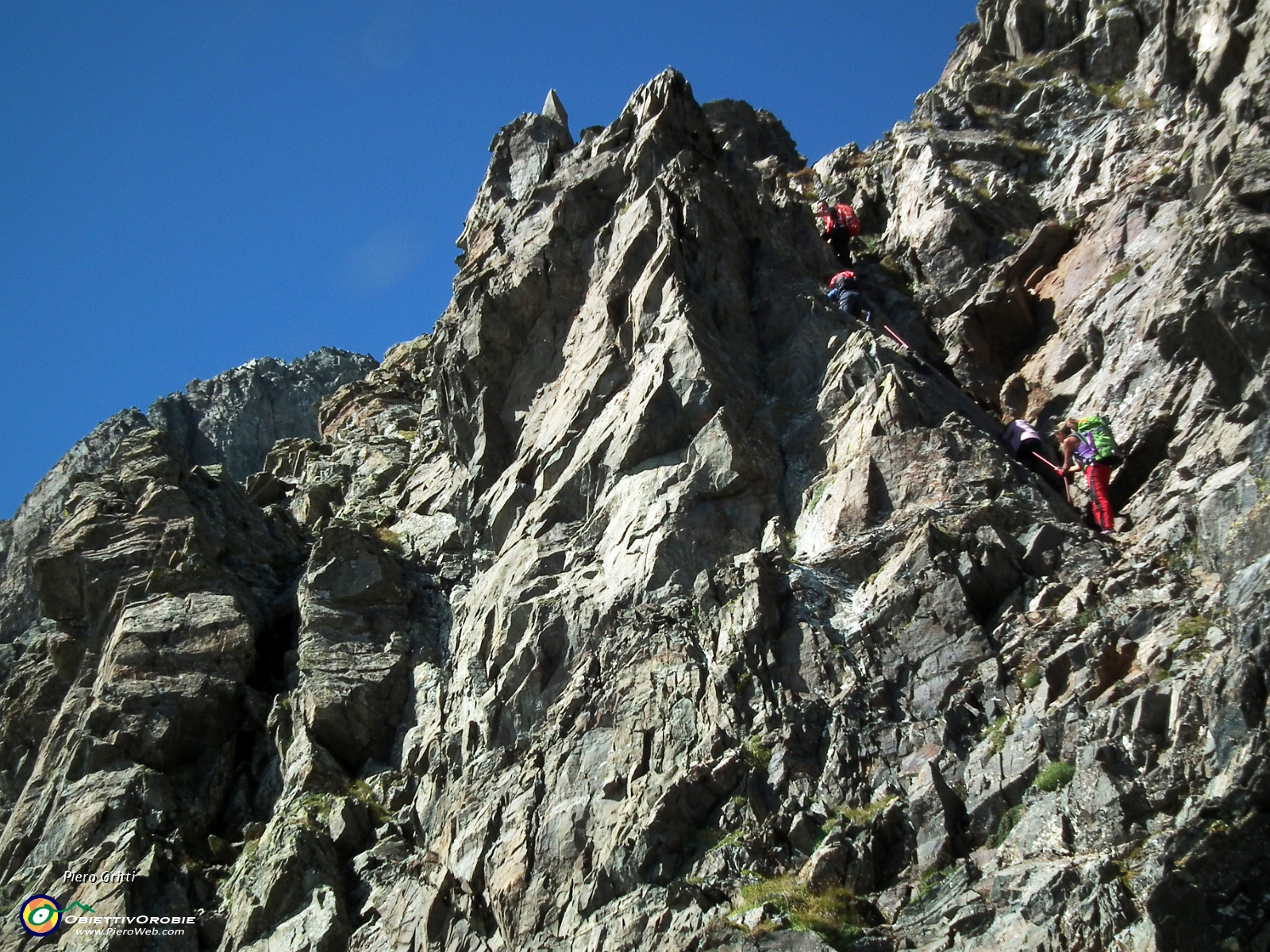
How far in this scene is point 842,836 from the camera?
1941 cm

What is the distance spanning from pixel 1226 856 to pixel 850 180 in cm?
3672

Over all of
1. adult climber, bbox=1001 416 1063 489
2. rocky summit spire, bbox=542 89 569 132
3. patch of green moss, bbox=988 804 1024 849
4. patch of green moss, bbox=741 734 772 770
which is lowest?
patch of green moss, bbox=988 804 1024 849

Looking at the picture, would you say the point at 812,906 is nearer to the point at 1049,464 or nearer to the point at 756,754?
the point at 756,754

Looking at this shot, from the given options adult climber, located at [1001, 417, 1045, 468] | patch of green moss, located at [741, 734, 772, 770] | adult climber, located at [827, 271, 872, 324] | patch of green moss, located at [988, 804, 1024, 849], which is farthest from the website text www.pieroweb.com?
adult climber, located at [827, 271, 872, 324]

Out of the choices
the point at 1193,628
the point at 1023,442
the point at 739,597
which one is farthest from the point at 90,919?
the point at 1023,442

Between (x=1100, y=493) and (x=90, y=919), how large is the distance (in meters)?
23.0

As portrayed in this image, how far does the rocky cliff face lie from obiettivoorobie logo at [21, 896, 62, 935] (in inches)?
22.1

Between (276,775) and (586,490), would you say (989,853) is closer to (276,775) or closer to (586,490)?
(586,490)

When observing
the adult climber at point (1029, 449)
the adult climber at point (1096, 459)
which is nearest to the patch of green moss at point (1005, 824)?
the adult climber at point (1096, 459)

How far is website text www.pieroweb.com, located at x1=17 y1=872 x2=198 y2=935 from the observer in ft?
85.1

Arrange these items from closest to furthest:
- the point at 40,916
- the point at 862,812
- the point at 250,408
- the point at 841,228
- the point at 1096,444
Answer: the point at 862,812
the point at 1096,444
the point at 40,916
the point at 841,228
the point at 250,408

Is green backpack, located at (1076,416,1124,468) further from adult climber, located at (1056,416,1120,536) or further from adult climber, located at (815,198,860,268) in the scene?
adult climber, located at (815,198,860,268)

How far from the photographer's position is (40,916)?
2670 centimetres

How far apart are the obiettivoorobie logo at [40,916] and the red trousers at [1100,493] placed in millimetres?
23602
